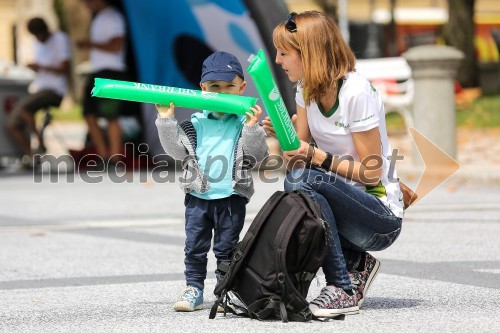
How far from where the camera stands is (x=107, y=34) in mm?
14508

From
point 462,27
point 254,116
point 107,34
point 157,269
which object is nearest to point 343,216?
point 254,116

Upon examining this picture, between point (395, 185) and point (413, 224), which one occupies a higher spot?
point (395, 185)

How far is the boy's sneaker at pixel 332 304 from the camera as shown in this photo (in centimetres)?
529

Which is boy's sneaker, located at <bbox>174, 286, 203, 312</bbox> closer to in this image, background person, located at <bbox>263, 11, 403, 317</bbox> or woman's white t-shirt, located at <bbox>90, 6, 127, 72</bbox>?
background person, located at <bbox>263, 11, 403, 317</bbox>

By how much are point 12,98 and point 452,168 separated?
5.92 meters

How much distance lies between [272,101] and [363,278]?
1034 mm

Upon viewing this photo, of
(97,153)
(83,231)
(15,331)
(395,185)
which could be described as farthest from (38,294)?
(97,153)

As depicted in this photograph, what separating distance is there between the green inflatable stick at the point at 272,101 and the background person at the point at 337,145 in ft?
0.51

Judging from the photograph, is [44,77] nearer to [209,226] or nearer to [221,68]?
[209,226]

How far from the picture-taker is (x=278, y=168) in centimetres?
1432

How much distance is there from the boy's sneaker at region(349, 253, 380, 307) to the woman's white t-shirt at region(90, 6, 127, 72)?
920cm

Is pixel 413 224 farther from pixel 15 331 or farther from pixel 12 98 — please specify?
pixel 12 98

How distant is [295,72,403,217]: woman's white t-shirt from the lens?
210 inches

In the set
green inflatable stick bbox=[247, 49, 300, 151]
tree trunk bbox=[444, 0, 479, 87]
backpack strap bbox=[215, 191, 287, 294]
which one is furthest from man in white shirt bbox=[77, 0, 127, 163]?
tree trunk bbox=[444, 0, 479, 87]
